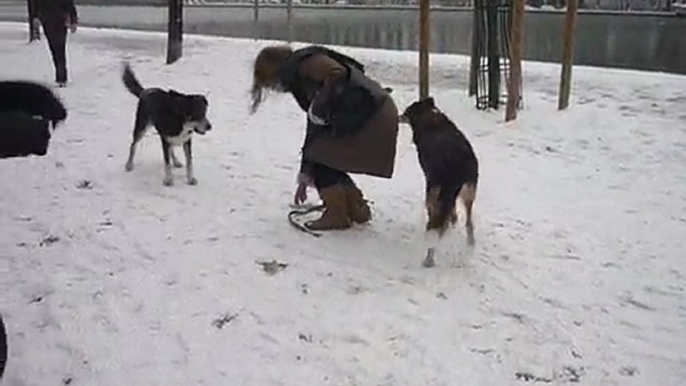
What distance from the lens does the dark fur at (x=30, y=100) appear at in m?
2.58

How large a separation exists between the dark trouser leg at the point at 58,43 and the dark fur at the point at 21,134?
11035mm

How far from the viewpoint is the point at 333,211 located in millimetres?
6039

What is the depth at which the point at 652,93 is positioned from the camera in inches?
506

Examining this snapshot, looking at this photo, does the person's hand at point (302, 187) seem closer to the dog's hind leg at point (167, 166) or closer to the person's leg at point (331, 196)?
the person's leg at point (331, 196)

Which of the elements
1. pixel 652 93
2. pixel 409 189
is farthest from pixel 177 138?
pixel 652 93

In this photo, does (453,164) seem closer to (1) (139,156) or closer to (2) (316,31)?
(1) (139,156)

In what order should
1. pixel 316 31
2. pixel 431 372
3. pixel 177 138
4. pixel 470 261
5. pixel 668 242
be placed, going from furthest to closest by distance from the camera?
1. pixel 316 31
2. pixel 177 138
3. pixel 668 242
4. pixel 470 261
5. pixel 431 372

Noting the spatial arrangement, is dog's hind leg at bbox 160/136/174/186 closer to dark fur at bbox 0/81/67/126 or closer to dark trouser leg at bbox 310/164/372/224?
dark trouser leg at bbox 310/164/372/224

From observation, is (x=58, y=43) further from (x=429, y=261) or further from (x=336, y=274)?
(x=429, y=261)

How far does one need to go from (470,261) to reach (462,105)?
6.40 metres

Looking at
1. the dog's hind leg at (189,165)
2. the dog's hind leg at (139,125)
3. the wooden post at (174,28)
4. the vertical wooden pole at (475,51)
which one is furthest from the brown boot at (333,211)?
the wooden post at (174,28)

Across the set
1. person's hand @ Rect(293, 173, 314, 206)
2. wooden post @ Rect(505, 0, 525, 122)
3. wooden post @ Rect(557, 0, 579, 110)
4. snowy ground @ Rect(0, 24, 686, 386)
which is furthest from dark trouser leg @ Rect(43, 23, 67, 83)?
person's hand @ Rect(293, 173, 314, 206)

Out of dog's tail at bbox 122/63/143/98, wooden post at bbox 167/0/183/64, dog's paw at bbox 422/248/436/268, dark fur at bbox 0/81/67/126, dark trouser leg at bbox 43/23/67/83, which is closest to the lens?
dark fur at bbox 0/81/67/126

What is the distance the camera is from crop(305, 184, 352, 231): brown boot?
598cm
